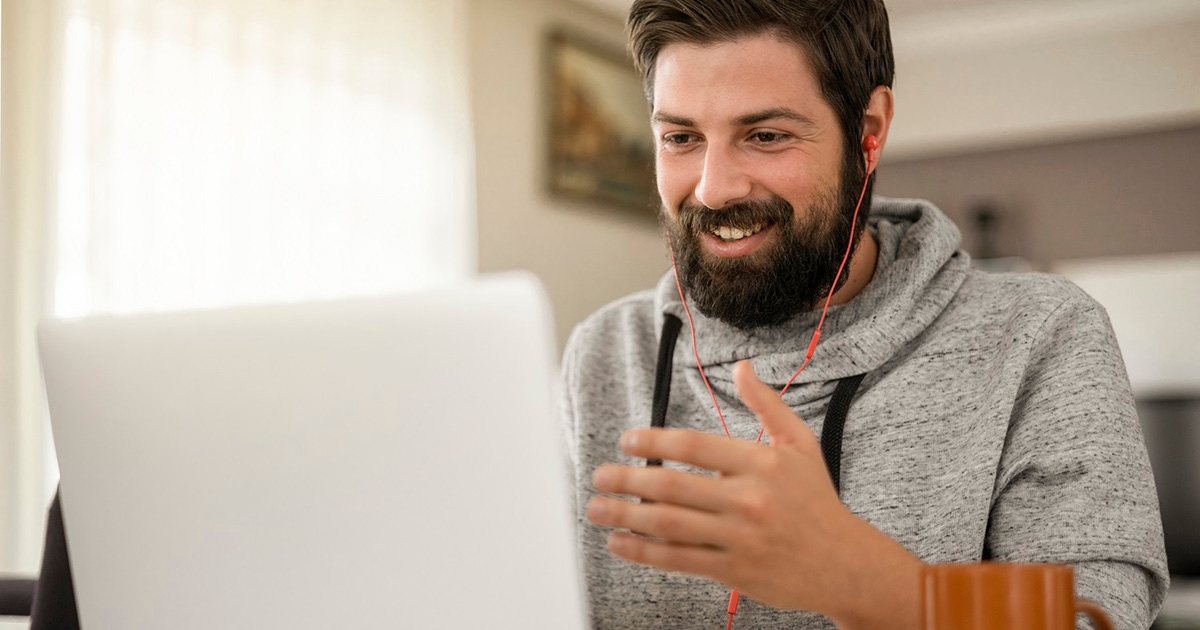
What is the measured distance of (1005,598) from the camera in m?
0.57

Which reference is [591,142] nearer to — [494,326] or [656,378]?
[656,378]

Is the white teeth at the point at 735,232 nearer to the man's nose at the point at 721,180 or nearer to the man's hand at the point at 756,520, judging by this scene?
the man's nose at the point at 721,180

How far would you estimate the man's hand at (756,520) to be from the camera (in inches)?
23.3

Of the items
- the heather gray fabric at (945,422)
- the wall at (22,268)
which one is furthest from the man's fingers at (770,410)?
the wall at (22,268)

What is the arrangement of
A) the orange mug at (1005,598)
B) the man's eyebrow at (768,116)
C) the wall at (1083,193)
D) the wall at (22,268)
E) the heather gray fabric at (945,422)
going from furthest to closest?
the wall at (1083,193) < the wall at (22,268) < the man's eyebrow at (768,116) < the heather gray fabric at (945,422) < the orange mug at (1005,598)

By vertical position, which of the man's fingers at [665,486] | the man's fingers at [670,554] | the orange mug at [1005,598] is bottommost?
the orange mug at [1005,598]

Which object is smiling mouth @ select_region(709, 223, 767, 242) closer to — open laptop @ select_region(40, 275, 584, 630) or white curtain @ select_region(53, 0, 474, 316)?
open laptop @ select_region(40, 275, 584, 630)

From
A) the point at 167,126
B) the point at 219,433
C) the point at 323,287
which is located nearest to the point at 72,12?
the point at 167,126

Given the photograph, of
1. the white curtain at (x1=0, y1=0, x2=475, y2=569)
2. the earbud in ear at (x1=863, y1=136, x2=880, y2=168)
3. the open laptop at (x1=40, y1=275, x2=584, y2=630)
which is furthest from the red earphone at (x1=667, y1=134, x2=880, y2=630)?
the white curtain at (x1=0, y1=0, x2=475, y2=569)

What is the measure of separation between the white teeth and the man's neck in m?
0.13

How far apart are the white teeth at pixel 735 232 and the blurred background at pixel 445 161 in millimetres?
405

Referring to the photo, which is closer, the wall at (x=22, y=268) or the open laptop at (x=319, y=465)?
the open laptop at (x=319, y=465)

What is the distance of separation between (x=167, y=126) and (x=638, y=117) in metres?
2.18

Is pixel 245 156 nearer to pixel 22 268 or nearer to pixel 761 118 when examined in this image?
pixel 22 268
